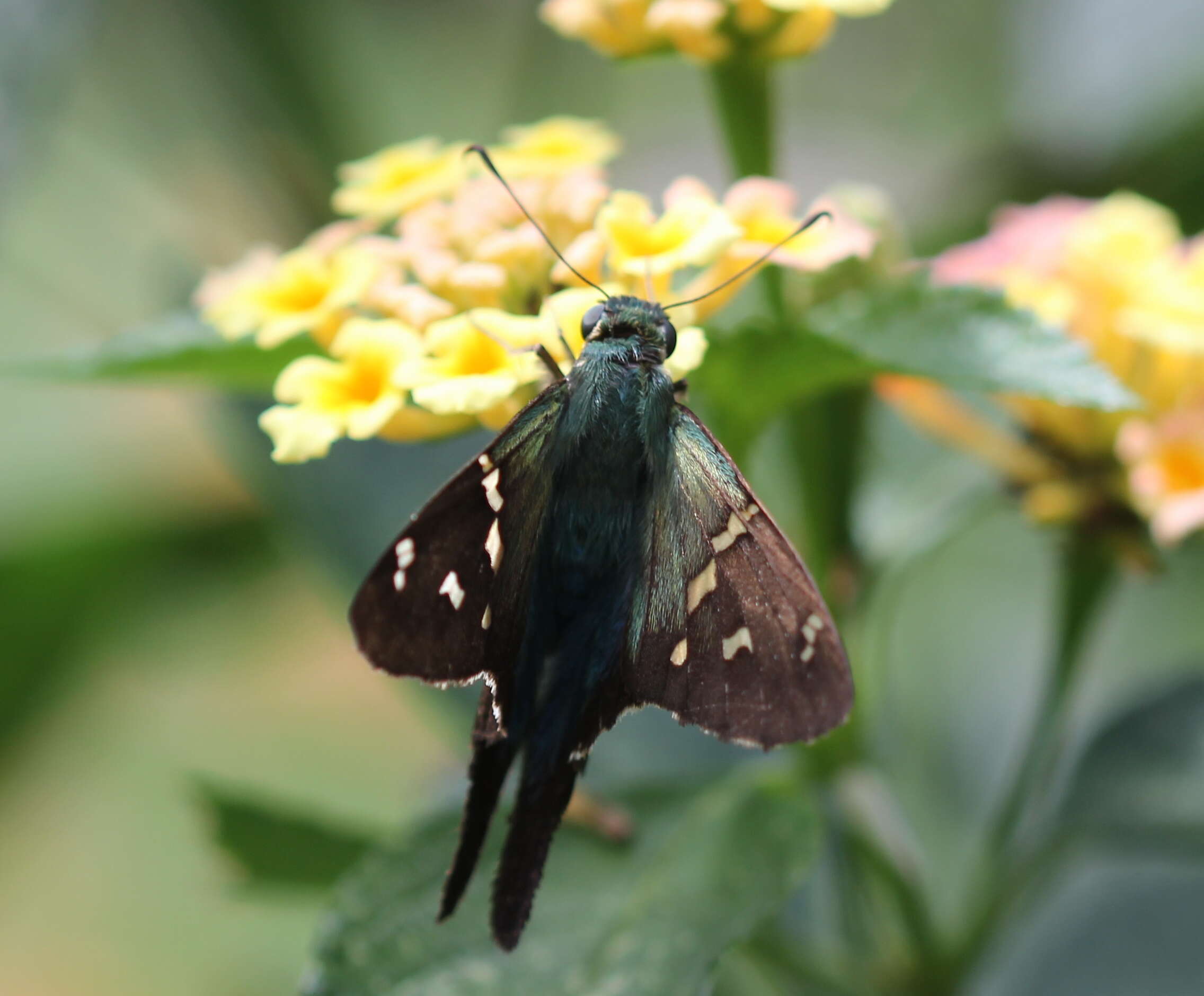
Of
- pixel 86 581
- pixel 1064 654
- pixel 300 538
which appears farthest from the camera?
pixel 86 581

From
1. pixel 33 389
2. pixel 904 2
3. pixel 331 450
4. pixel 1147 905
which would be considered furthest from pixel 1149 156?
pixel 33 389

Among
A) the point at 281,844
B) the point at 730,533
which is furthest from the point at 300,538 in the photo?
the point at 730,533

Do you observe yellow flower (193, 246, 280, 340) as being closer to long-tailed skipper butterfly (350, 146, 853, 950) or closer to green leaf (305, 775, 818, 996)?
long-tailed skipper butterfly (350, 146, 853, 950)

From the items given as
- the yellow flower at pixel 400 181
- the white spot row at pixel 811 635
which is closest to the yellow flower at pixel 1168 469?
the white spot row at pixel 811 635

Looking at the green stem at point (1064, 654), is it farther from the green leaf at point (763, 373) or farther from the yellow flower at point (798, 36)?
the yellow flower at point (798, 36)

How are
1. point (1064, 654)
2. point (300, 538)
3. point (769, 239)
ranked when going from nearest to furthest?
point (769, 239) → point (1064, 654) → point (300, 538)

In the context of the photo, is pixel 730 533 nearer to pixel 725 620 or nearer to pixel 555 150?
pixel 725 620

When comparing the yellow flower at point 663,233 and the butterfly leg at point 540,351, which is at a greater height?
the yellow flower at point 663,233

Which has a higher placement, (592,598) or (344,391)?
(344,391)
